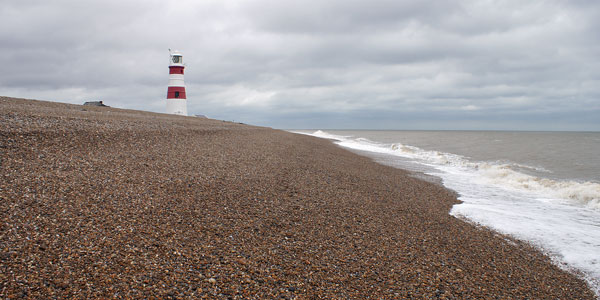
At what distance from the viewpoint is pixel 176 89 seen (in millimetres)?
34750

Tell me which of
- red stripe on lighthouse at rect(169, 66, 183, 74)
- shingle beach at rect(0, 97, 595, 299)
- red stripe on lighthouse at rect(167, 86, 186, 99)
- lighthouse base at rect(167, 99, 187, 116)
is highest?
red stripe on lighthouse at rect(169, 66, 183, 74)

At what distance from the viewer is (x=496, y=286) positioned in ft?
14.0

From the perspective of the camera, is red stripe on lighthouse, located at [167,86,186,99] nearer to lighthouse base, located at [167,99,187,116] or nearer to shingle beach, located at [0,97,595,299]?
lighthouse base, located at [167,99,187,116]

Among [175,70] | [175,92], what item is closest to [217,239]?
[175,92]

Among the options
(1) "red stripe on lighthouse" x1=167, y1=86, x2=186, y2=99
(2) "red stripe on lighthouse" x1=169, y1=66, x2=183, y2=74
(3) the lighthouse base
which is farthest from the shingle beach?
(2) "red stripe on lighthouse" x1=169, y1=66, x2=183, y2=74

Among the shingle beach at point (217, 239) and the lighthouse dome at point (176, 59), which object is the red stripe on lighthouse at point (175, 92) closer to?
the lighthouse dome at point (176, 59)

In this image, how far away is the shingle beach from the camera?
3.45 m

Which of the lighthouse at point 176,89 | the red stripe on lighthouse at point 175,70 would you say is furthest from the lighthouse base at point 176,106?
the red stripe on lighthouse at point 175,70

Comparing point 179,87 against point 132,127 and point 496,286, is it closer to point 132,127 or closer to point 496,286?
point 132,127

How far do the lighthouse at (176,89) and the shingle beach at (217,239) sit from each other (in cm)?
2754

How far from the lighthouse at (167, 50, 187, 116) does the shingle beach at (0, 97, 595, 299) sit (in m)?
27.5

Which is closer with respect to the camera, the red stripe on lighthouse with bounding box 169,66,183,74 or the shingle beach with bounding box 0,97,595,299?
the shingle beach with bounding box 0,97,595,299

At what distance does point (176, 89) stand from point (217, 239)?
3340 cm

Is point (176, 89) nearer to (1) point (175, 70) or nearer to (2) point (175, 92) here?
(2) point (175, 92)
